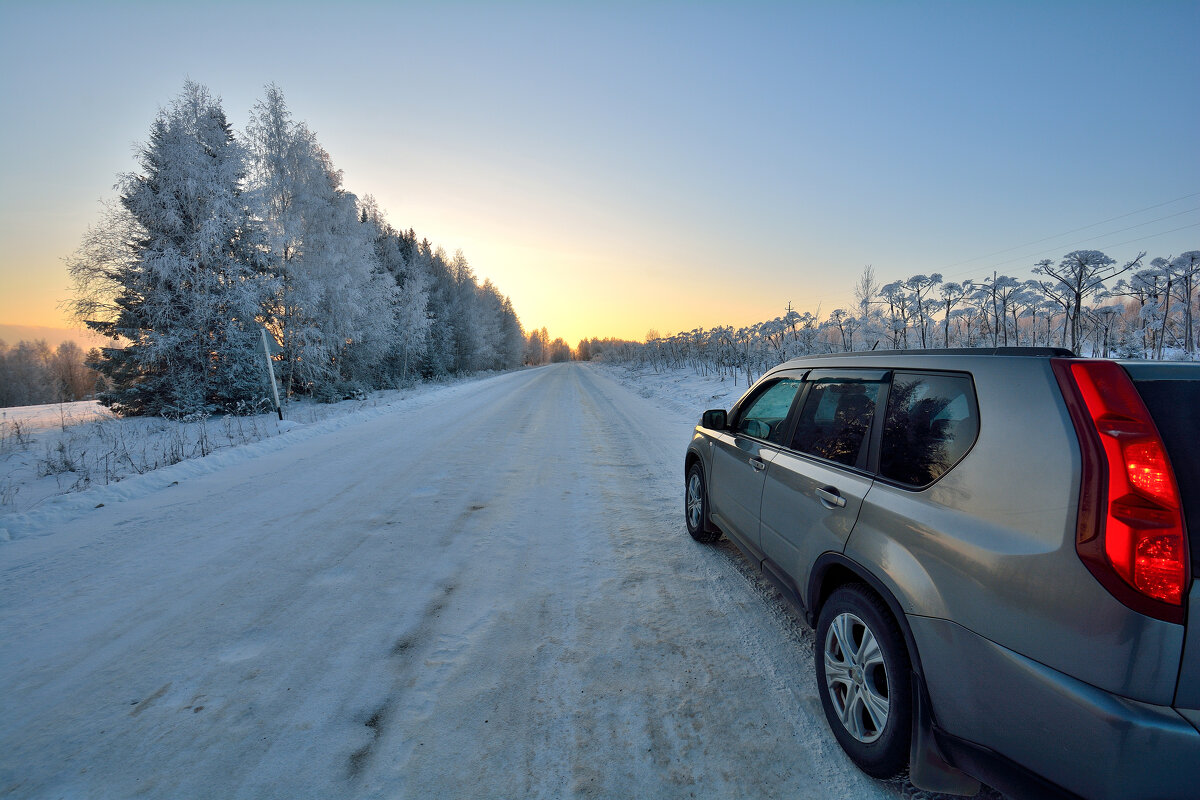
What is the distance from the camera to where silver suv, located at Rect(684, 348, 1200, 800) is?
1188 mm

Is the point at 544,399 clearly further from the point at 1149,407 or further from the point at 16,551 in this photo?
the point at 1149,407

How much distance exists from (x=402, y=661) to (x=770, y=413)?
114 inches

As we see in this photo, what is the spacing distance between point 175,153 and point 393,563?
1794 centimetres

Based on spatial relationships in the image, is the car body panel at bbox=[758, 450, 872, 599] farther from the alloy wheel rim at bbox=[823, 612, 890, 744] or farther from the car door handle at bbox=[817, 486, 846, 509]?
the alloy wheel rim at bbox=[823, 612, 890, 744]

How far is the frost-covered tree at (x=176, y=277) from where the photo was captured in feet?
46.3

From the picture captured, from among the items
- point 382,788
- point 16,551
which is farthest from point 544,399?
point 382,788

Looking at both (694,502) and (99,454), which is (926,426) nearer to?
(694,502)

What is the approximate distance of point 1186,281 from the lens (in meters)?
16.8

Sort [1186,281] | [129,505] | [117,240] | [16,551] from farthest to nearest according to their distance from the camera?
1. [1186,281]
2. [117,240]
3. [129,505]
4. [16,551]

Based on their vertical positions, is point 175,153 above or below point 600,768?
above

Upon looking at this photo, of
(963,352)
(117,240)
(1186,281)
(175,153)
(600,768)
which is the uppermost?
(175,153)

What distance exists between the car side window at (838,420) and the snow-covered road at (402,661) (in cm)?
125

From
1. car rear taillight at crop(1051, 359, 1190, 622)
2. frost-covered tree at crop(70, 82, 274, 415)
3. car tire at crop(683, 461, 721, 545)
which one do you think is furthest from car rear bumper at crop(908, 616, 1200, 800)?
frost-covered tree at crop(70, 82, 274, 415)

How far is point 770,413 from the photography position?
3426mm
